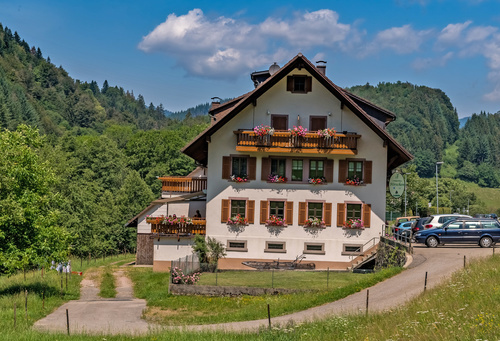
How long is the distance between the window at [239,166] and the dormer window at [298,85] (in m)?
5.15

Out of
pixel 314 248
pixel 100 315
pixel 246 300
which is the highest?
pixel 314 248

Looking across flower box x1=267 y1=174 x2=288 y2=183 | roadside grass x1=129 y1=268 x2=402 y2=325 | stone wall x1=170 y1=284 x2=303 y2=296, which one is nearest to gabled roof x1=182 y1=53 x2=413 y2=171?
flower box x1=267 y1=174 x2=288 y2=183

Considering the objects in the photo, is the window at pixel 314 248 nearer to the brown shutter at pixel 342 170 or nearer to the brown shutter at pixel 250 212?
the brown shutter at pixel 250 212

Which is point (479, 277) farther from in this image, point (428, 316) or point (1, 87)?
point (1, 87)

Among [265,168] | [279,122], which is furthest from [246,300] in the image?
[279,122]

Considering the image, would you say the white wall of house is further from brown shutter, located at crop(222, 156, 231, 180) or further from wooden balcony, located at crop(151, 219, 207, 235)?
wooden balcony, located at crop(151, 219, 207, 235)

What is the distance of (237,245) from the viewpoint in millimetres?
40062

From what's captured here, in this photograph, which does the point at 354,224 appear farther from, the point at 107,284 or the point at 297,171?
the point at 107,284

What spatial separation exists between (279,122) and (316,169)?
3.67 metres

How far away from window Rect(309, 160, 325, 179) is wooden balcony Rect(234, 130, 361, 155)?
138 centimetres

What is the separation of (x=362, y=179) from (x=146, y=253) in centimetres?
1567

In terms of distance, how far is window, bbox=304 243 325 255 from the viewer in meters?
39.7

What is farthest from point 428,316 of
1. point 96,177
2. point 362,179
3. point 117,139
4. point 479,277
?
point 117,139

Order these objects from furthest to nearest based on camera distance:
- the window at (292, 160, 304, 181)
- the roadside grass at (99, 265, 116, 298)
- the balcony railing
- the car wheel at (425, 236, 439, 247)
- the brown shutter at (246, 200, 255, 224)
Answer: the balcony railing
the window at (292, 160, 304, 181)
the brown shutter at (246, 200, 255, 224)
the car wheel at (425, 236, 439, 247)
the roadside grass at (99, 265, 116, 298)
